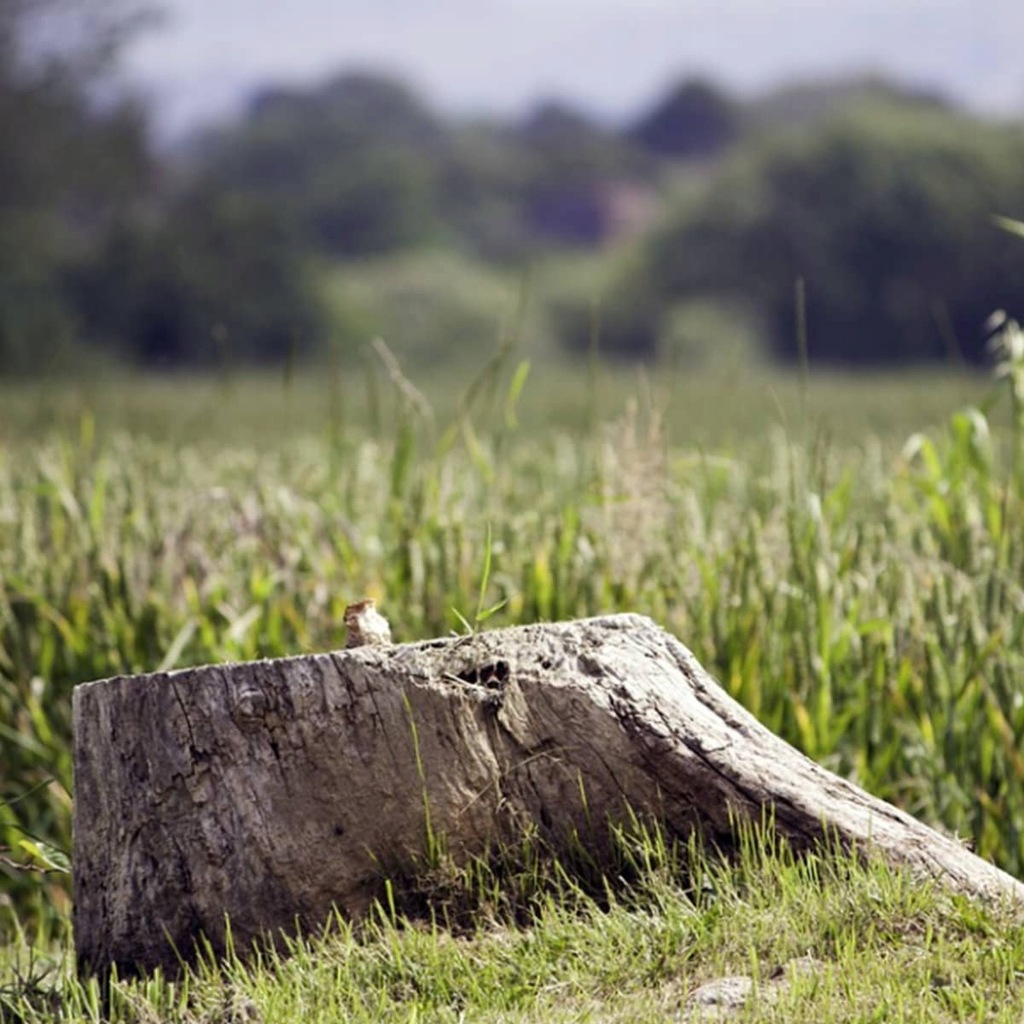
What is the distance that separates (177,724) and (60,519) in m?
2.36

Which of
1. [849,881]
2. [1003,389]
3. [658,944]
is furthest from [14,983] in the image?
[1003,389]

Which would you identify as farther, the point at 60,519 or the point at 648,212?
the point at 648,212

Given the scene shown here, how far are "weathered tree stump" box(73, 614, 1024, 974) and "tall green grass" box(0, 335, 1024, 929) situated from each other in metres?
0.97

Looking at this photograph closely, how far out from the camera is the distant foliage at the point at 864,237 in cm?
3111

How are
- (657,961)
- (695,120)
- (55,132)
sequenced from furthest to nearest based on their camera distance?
1. (695,120)
2. (55,132)
3. (657,961)

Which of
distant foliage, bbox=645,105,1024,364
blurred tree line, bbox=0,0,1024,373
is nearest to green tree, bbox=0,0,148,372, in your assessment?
blurred tree line, bbox=0,0,1024,373

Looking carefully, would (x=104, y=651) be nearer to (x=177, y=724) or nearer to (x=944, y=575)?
(x=177, y=724)

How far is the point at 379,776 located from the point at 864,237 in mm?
31273

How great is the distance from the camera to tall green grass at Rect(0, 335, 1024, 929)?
3947 mm

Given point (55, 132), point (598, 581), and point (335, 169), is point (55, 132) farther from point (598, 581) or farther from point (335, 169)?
point (335, 169)

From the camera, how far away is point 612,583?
4184 millimetres

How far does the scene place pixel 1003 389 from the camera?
446 cm

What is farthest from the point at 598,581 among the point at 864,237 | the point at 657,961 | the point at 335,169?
the point at 335,169

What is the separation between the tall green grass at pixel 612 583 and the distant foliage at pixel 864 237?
26077mm
